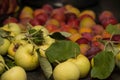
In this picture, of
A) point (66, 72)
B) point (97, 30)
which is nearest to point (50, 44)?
point (66, 72)

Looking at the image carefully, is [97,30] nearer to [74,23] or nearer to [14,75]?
[74,23]

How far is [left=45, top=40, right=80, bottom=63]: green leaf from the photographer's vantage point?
777mm

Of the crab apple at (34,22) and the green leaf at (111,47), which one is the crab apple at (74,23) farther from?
the green leaf at (111,47)

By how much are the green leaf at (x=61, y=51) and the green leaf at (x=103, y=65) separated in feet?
0.20

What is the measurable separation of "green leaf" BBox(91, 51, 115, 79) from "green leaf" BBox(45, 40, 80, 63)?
6 centimetres

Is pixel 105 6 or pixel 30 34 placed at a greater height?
pixel 30 34

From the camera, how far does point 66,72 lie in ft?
2.32

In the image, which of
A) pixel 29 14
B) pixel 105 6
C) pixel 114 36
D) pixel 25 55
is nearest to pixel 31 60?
pixel 25 55

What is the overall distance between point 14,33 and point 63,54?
0.22 metres

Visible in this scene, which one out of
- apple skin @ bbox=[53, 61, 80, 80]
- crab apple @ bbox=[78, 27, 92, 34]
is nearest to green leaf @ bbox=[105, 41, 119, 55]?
apple skin @ bbox=[53, 61, 80, 80]

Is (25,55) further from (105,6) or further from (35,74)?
(105,6)

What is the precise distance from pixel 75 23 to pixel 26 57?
0.45 m

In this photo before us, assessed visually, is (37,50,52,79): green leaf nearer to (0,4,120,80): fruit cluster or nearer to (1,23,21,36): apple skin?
(0,4,120,80): fruit cluster

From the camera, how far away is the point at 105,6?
163cm
